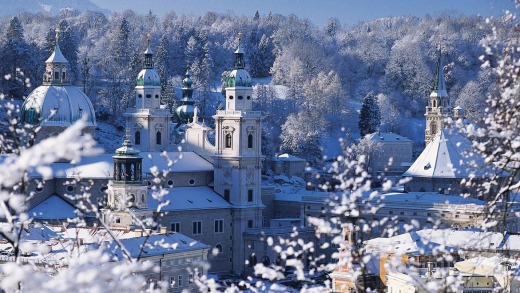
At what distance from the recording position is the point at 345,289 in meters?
44.3

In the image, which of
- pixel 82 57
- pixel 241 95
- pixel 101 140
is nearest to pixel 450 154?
pixel 241 95

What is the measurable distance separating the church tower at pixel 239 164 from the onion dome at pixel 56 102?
6.49 metres

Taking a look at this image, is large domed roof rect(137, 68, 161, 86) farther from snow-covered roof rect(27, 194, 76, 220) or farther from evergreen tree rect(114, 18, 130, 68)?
evergreen tree rect(114, 18, 130, 68)

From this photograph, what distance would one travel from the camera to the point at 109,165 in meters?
64.4

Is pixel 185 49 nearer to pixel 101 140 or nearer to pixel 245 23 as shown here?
pixel 245 23

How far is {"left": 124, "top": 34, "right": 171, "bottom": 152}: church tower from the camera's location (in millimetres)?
71625

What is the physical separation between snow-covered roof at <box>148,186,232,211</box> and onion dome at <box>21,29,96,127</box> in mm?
5453

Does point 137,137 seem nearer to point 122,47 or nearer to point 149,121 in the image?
point 149,121

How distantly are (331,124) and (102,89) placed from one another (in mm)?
19143

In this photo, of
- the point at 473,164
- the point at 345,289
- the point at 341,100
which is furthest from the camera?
the point at 341,100

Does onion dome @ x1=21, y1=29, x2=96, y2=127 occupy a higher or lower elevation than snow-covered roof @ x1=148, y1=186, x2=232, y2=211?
higher

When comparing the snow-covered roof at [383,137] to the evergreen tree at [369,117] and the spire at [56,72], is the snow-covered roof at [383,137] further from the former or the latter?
the spire at [56,72]

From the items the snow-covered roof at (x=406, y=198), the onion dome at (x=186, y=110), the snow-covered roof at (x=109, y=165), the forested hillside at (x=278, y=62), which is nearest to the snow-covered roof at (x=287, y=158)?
the forested hillside at (x=278, y=62)

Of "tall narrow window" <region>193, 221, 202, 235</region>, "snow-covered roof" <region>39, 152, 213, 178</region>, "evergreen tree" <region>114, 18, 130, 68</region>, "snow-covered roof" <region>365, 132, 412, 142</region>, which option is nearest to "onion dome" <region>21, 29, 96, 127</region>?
"snow-covered roof" <region>39, 152, 213, 178</region>
